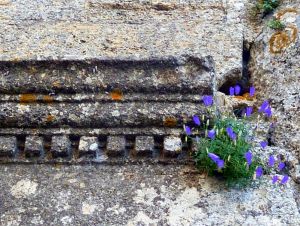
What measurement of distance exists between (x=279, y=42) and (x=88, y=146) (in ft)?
3.80

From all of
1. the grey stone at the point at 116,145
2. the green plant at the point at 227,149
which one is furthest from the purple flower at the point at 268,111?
the grey stone at the point at 116,145

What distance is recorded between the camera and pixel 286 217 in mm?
2400

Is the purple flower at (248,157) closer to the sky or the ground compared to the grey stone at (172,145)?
closer to the ground

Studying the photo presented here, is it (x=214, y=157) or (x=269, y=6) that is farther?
(x=269, y=6)

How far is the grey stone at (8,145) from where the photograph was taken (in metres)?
2.60

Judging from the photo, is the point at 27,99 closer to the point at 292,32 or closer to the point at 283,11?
the point at 292,32

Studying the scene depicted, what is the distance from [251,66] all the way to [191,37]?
35 cm

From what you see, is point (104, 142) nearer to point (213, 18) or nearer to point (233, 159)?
point (233, 159)

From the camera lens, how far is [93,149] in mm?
2588

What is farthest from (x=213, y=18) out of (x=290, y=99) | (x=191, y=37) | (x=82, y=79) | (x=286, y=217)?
(x=286, y=217)

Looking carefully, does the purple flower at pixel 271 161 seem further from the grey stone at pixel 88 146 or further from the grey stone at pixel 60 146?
the grey stone at pixel 60 146

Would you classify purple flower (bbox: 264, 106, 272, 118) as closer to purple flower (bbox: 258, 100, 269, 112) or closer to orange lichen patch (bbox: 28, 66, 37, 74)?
purple flower (bbox: 258, 100, 269, 112)

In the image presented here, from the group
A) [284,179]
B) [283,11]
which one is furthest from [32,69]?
[283,11]

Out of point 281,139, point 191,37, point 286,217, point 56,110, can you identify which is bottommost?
point 286,217
